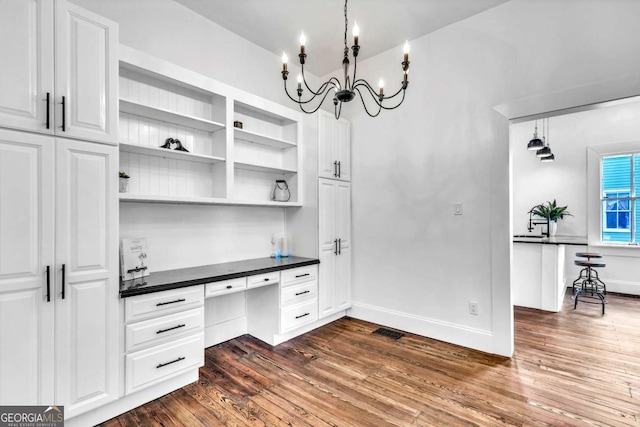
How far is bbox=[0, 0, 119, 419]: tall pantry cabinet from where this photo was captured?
64.6 inches

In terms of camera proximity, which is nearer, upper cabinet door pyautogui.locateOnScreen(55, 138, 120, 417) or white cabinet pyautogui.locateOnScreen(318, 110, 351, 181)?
upper cabinet door pyautogui.locateOnScreen(55, 138, 120, 417)

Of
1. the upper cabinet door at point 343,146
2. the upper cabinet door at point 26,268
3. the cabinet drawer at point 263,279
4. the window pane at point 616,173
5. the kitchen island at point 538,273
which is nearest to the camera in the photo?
the upper cabinet door at point 26,268

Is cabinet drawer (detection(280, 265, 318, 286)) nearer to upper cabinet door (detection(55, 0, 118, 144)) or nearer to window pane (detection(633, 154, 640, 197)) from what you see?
upper cabinet door (detection(55, 0, 118, 144))

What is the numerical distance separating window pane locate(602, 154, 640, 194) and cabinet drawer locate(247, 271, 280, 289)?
5.93 meters

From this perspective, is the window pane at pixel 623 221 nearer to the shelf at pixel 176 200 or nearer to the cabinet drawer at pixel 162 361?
the shelf at pixel 176 200

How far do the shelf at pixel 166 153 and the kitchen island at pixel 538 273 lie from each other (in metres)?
3.90

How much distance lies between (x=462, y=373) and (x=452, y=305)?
765mm

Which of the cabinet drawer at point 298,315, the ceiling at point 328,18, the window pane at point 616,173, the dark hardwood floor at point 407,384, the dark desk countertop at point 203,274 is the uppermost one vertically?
the ceiling at point 328,18

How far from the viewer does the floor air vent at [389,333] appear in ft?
11.0

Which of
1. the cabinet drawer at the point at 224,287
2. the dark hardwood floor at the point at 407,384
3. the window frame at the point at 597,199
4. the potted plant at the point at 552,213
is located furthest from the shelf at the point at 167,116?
the window frame at the point at 597,199

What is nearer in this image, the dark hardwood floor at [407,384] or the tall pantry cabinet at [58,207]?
the tall pantry cabinet at [58,207]

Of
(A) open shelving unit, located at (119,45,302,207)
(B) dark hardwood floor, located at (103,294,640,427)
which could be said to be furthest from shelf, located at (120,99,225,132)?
(B) dark hardwood floor, located at (103,294,640,427)

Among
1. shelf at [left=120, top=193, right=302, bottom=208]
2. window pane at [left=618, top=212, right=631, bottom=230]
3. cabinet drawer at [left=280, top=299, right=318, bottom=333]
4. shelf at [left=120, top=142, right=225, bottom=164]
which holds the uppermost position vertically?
shelf at [left=120, top=142, right=225, bottom=164]

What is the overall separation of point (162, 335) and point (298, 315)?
4.52 ft
